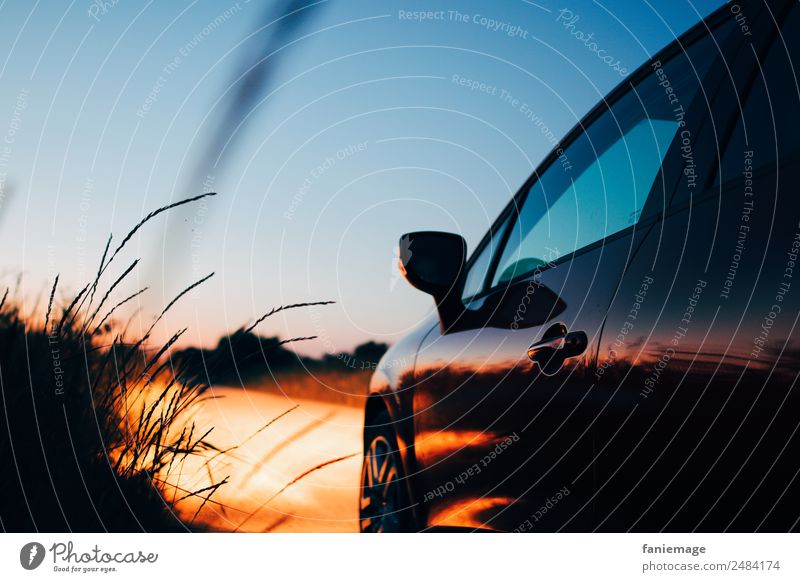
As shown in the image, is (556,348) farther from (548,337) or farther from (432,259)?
(432,259)

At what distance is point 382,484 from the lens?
3.71 meters

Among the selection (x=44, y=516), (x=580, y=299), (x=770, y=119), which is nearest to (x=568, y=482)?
(x=580, y=299)

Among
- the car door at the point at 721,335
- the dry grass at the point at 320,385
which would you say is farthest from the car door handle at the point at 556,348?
the dry grass at the point at 320,385

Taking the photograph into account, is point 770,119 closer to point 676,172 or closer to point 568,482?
point 676,172

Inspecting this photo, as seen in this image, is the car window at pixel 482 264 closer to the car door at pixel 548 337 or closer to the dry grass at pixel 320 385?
the car door at pixel 548 337

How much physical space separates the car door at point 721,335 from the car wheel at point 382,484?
1643 millimetres

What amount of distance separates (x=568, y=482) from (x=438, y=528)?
3.37 ft

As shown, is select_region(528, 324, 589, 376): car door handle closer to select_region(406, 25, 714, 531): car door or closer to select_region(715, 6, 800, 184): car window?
select_region(406, 25, 714, 531): car door

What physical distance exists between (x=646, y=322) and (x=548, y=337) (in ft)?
1.40

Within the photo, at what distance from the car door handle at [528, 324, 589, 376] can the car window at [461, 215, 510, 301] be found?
3.66ft

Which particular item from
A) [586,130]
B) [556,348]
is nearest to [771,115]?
[556,348]

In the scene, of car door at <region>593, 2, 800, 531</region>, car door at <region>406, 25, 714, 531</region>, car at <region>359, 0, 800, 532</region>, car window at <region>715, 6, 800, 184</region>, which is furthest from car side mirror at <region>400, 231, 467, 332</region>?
car window at <region>715, 6, 800, 184</region>

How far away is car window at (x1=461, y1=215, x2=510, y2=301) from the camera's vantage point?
340 centimetres

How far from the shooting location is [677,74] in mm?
2318
